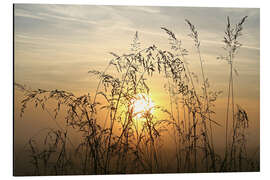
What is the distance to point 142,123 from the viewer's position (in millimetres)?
4234

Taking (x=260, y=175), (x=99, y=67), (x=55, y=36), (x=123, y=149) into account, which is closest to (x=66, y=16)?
(x=55, y=36)

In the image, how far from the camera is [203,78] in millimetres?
4273

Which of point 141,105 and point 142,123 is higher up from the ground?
point 141,105

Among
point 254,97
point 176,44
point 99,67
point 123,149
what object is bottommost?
point 123,149

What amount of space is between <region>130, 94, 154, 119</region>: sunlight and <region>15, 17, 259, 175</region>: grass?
3 centimetres

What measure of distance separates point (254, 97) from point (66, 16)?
219 centimetres

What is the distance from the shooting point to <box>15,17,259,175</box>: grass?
4145mm

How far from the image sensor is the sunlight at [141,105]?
167 inches

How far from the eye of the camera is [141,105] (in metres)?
4.25

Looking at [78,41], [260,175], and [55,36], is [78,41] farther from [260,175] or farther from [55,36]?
[260,175]

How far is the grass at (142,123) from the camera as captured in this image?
414 cm

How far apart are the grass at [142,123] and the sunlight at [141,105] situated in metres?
0.03

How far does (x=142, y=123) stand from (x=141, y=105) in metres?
0.19
